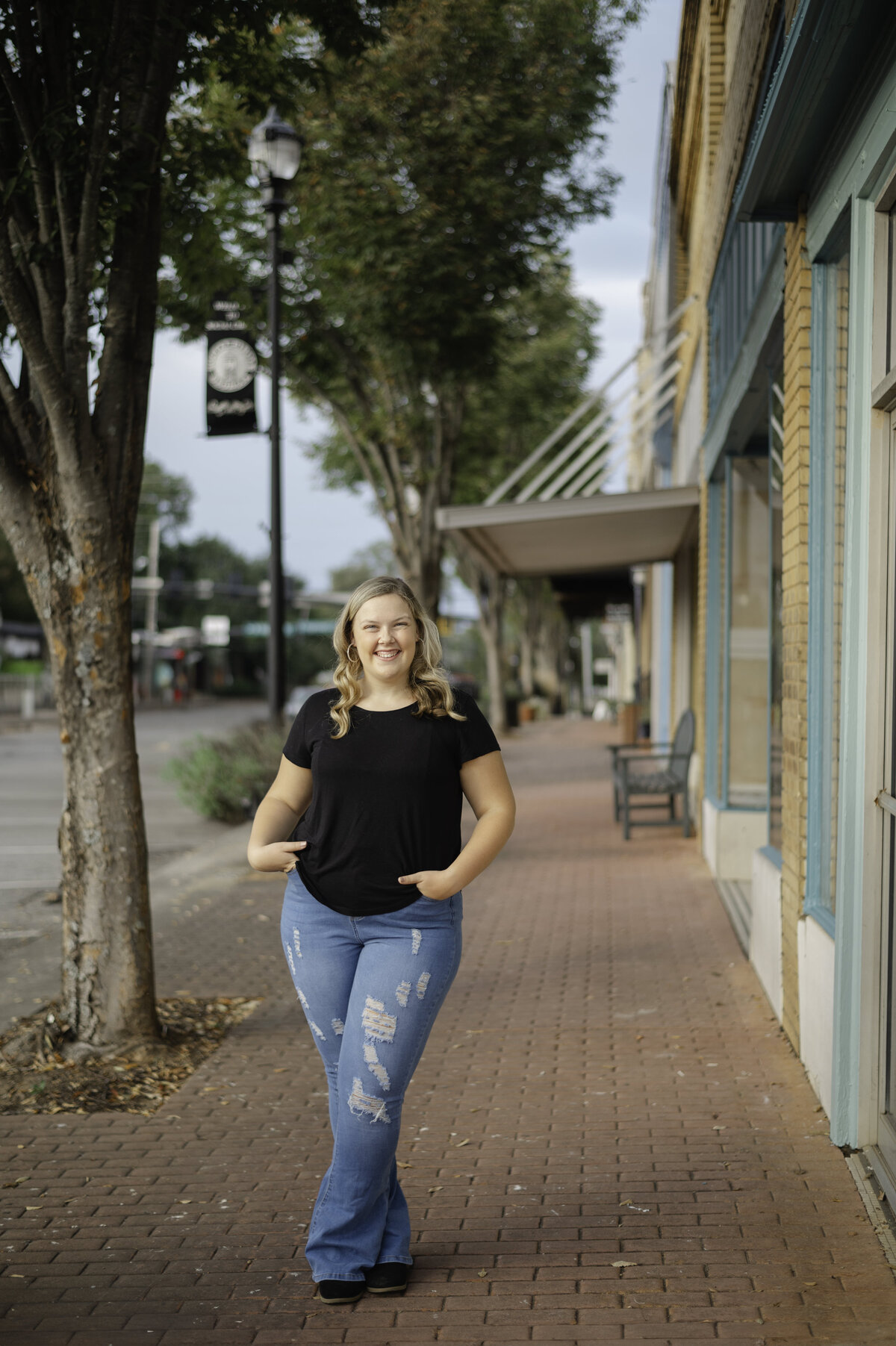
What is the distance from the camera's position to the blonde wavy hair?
3324mm

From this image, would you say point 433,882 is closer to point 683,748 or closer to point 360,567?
point 683,748

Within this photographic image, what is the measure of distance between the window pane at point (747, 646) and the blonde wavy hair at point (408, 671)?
234 inches

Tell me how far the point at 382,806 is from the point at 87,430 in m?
2.92

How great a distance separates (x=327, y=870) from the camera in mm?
3262

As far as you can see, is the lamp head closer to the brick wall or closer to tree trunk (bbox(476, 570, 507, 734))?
the brick wall

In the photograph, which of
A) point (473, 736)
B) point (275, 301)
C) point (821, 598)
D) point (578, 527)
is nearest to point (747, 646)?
point (578, 527)

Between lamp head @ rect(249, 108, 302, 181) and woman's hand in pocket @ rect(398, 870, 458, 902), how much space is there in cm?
941

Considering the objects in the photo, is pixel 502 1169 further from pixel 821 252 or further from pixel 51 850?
pixel 51 850

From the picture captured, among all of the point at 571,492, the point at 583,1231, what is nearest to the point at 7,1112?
the point at 583,1231

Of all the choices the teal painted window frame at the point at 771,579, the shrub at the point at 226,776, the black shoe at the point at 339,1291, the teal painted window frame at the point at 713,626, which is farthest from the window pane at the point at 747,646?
the black shoe at the point at 339,1291

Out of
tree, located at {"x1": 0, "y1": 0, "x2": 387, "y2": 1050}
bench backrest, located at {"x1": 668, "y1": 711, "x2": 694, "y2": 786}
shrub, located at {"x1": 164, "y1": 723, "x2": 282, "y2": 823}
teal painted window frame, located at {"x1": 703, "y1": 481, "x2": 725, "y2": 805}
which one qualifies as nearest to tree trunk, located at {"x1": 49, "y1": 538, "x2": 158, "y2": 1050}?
tree, located at {"x1": 0, "y1": 0, "x2": 387, "y2": 1050}

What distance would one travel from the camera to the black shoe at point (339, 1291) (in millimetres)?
3330

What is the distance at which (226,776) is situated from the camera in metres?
14.2

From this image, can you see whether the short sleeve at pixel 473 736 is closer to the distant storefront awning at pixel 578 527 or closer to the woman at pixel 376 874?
the woman at pixel 376 874
